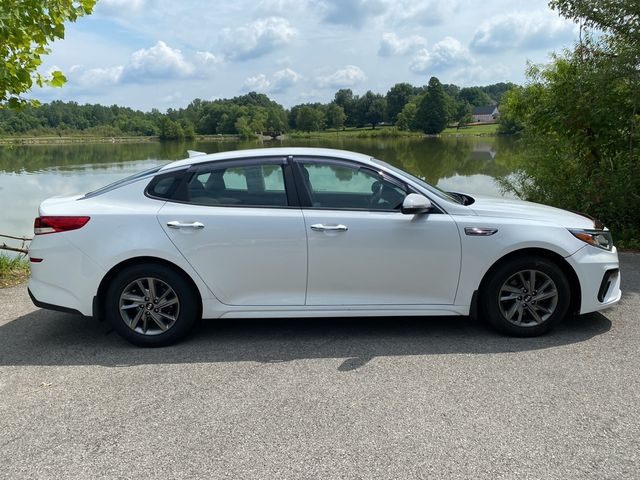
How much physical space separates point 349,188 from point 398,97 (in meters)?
113

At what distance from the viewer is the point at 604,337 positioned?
4.19 metres

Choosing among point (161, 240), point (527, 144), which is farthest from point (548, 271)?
Result: point (527, 144)

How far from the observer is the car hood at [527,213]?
167 inches

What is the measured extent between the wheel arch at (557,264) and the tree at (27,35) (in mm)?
4986

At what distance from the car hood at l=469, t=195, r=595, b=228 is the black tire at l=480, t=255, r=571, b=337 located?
355 millimetres

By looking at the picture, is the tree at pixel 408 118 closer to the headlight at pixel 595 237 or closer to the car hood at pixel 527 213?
the car hood at pixel 527 213

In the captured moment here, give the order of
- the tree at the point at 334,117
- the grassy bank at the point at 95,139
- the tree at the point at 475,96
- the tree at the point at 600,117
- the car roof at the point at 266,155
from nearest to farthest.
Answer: the car roof at the point at 266,155 → the tree at the point at 600,117 → the grassy bank at the point at 95,139 → the tree at the point at 334,117 → the tree at the point at 475,96

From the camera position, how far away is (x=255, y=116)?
222 ft

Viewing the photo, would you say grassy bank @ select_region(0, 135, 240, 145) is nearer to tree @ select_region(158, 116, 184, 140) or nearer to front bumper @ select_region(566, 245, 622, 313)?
tree @ select_region(158, 116, 184, 140)

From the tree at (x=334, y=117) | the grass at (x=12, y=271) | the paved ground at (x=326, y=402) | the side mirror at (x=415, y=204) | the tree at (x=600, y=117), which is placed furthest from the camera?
the tree at (x=334, y=117)

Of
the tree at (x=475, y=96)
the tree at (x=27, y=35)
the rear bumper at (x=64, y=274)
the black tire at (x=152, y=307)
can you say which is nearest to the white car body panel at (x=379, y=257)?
the black tire at (x=152, y=307)

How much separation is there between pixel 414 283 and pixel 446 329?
2.08 feet

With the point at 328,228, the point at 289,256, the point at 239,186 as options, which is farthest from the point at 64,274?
the point at 328,228

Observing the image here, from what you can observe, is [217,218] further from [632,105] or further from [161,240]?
[632,105]
